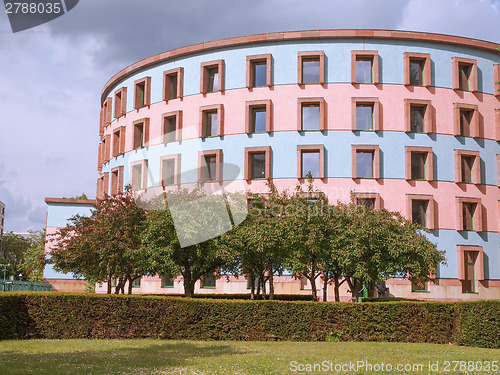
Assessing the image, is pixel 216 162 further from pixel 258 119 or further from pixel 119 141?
pixel 119 141

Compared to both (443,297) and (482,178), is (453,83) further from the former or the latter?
(443,297)

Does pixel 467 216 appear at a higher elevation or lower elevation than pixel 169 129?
lower

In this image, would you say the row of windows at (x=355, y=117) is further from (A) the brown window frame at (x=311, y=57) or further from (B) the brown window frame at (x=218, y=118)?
(A) the brown window frame at (x=311, y=57)

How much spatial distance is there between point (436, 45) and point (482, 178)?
10280mm

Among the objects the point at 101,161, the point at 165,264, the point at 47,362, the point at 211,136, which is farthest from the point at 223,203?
the point at 101,161

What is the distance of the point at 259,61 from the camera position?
4247 cm

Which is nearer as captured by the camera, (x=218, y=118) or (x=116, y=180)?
(x=218, y=118)

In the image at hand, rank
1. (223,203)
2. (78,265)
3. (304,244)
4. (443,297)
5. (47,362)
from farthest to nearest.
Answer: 1. (443,297)
2. (78,265)
3. (223,203)
4. (304,244)
5. (47,362)

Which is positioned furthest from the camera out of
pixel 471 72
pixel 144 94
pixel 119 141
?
pixel 119 141

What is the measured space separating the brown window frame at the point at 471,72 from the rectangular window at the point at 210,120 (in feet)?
56.6

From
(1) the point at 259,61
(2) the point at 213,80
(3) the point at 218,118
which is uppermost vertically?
(1) the point at 259,61

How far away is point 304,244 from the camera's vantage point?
23094mm

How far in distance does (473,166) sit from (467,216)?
12.0ft

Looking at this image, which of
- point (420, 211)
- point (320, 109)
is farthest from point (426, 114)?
point (320, 109)
